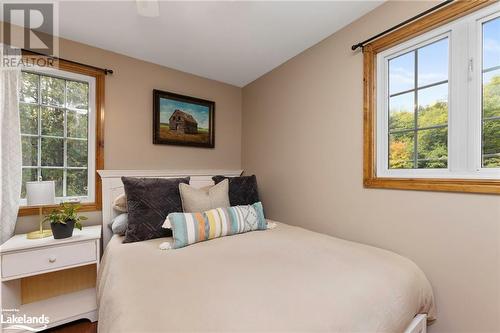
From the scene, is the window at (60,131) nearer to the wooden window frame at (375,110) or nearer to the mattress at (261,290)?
the mattress at (261,290)

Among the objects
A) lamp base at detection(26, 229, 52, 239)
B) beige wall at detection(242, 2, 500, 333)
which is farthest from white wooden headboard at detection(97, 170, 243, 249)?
beige wall at detection(242, 2, 500, 333)

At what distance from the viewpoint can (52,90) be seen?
2.09 metres

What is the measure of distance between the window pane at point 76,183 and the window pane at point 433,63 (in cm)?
287

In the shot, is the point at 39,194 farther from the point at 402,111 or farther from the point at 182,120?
the point at 402,111

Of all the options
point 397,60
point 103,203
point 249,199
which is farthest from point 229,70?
point 103,203

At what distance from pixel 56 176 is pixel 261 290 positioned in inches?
84.2

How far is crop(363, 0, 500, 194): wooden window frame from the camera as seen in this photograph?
49.3 inches

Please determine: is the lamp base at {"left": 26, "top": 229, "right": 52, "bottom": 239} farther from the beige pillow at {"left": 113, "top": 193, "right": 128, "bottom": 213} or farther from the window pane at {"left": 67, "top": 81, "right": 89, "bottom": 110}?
the window pane at {"left": 67, "top": 81, "right": 89, "bottom": 110}

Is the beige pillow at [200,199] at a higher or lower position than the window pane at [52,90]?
lower

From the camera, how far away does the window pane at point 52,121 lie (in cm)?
204

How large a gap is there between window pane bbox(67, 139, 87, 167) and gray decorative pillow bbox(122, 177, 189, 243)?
2.20 feet

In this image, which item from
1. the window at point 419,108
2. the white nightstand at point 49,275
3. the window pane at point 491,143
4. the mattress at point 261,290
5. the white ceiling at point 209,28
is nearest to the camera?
the mattress at point 261,290

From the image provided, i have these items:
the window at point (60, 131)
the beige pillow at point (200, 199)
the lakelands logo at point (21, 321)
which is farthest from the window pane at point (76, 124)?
the lakelands logo at point (21, 321)

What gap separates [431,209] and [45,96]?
309 cm
